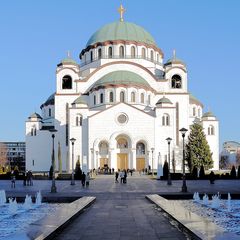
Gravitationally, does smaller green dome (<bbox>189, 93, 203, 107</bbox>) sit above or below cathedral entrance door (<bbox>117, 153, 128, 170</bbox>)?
above

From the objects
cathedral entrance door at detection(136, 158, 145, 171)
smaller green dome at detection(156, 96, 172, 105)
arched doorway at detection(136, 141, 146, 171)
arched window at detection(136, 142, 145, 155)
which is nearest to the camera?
cathedral entrance door at detection(136, 158, 145, 171)

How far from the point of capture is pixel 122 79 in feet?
229

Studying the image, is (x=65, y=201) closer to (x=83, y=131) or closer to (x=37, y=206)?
(x=37, y=206)

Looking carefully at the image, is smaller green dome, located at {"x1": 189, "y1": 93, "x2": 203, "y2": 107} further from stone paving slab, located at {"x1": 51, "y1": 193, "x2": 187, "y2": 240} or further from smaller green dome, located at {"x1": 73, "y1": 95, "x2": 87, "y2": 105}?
stone paving slab, located at {"x1": 51, "y1": 193, "x2": 187, "y2": 240}

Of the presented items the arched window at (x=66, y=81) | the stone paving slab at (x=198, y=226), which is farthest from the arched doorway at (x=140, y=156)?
the stone paving slab at (x=198, y=226)

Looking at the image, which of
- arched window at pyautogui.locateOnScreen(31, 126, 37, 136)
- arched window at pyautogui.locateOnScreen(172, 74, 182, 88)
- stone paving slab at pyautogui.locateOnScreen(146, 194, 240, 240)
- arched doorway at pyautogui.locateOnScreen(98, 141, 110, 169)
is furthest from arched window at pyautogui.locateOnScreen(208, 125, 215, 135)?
stone paving slab at pyautogui.locateOnScreen(146, 194, 240, 240)

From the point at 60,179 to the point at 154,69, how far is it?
32.7m

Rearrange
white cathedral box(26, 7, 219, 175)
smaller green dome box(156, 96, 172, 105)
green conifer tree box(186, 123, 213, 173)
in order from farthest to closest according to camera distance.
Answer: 1. smaller green dome box(156, 96, 172, 105)
2. green conifer tree box(186, 123, 213, 173)
3. white cathedral box(26, 7, 219, 175)

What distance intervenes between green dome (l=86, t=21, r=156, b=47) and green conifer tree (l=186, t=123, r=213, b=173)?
17489 mm

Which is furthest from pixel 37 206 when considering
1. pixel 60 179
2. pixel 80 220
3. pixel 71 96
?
pixel 71 96

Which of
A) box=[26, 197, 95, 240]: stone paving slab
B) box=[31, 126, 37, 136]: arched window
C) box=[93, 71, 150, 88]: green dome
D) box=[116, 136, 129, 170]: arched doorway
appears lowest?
box=[26, 197, 95, 240]: stone paving slab

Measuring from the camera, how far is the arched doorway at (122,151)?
67125 mm

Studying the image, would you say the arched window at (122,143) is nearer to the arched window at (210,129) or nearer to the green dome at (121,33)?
the arched window at (210,129)

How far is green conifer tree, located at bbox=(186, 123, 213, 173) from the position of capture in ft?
222
